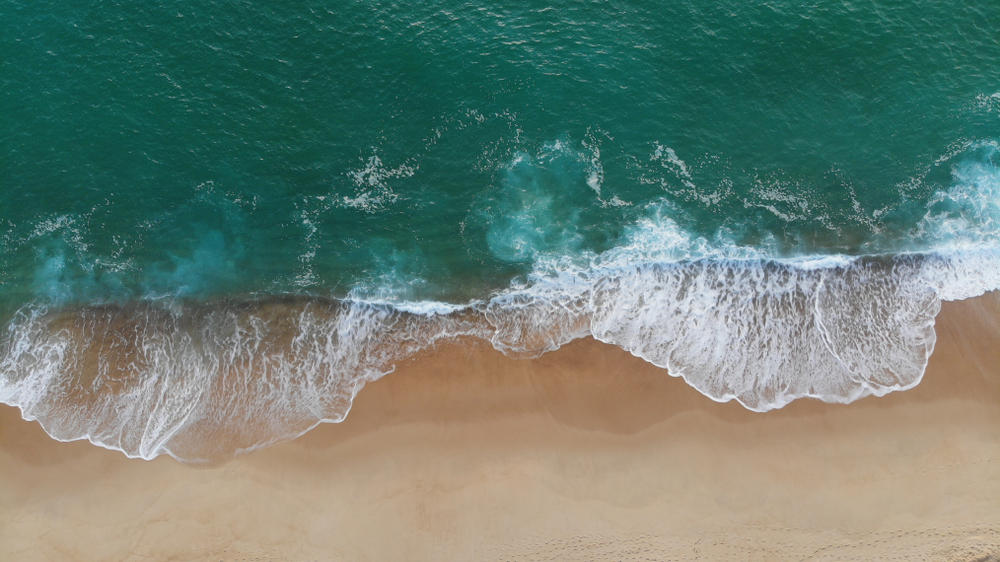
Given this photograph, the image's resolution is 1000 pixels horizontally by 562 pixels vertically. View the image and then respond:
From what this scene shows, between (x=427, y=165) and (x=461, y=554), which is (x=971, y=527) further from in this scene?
(x=427, y=165)

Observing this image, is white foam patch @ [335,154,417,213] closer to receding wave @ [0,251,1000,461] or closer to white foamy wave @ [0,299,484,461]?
receding wave @ [0,251,1000,461]

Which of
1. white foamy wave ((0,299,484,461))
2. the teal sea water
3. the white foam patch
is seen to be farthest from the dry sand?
the white foam patch

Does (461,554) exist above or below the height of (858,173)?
below

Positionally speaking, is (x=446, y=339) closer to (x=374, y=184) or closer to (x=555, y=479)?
(x=555, y=479)

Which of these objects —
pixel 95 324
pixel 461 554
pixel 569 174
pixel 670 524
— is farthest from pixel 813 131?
pixel 95 324

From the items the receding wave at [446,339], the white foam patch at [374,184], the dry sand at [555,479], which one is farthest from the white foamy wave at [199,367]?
the white foam patch at [374,184]

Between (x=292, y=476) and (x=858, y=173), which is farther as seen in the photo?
(x=858, y=173)
